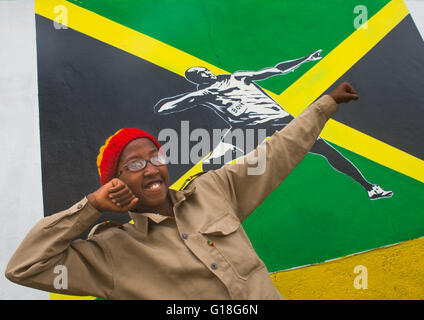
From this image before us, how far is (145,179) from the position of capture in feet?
4.11

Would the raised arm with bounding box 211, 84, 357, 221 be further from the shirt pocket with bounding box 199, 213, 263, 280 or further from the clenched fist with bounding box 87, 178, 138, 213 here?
the clenched fist with bounding box 87, 178, 138, 213

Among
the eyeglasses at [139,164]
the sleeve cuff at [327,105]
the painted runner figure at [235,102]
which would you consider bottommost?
the eyeglasses at [139,164]

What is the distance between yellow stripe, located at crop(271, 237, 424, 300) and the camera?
1924mm

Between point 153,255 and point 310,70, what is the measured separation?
5.19 feet

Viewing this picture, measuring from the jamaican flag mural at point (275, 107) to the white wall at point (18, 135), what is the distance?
58 millimetres

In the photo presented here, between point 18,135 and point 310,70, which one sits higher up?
point 310,70

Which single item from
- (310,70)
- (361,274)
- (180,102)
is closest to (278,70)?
(310,70)

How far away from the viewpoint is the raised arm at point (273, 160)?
1.36 meters

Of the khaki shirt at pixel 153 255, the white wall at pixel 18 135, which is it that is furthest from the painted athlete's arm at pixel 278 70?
the white wall at pixel 18 135

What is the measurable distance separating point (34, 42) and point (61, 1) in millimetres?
296

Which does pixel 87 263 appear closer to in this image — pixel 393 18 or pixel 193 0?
Result: pixel 193 0

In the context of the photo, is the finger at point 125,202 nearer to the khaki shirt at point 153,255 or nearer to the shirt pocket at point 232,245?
the khaki shirt at point 153,255

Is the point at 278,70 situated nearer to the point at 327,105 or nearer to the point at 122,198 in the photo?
the point at 327,105

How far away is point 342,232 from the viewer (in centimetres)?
202
